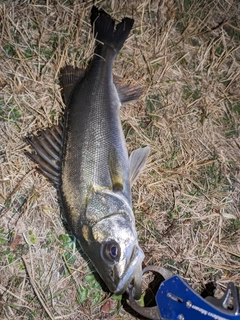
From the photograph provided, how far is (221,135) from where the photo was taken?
4133mm

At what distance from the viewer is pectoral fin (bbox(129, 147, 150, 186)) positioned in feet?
11.7

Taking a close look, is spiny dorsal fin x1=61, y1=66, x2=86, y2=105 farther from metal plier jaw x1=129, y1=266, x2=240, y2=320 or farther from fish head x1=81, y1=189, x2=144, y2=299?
metal plier jaw x1=129, y1=266, x2=240, y2=320

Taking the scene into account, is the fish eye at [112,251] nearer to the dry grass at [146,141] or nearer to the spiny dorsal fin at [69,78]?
the dry grass at [146,141]

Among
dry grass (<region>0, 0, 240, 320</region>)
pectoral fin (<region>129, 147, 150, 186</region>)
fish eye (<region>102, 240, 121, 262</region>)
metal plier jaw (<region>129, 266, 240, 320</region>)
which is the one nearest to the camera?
fish eye (<region>102, 240, 121, 262</region>)

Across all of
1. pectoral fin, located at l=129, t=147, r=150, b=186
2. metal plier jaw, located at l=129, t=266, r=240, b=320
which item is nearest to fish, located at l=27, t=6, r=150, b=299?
pectoral fin, located at l=129, t=147, r=150, b=186

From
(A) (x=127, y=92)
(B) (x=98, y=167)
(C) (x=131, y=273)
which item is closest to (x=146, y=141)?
(A) (x=127, y=92)

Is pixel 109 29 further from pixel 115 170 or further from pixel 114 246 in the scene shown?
pixel 114 246

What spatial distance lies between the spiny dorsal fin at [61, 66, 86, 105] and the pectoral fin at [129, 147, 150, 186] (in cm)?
87

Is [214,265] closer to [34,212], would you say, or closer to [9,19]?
[34,212]

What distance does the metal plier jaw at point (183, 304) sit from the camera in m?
3.13

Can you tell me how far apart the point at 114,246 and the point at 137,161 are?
947 mm

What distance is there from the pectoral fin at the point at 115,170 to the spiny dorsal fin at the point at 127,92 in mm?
675

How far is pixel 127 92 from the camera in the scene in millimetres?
3783

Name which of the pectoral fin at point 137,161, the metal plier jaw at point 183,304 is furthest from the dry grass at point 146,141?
the metal plier jaw at point 183,304
